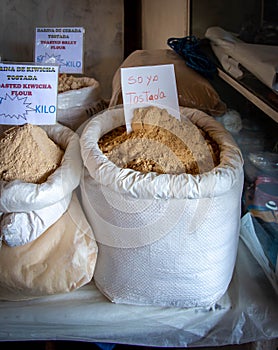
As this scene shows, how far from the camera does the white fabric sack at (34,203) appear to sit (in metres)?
0.69

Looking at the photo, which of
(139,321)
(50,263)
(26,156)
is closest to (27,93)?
(26,156)

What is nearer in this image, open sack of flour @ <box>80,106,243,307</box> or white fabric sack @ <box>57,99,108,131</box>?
open sack of flour @ <box>80,106,243,307</box>

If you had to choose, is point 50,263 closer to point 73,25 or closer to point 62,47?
point 62,47

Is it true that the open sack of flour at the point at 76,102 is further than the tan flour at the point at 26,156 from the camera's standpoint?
Yes

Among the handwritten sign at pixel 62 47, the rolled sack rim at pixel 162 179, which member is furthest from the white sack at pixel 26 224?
the handwritten sign at pixel 62 47

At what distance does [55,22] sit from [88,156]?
1.54 m

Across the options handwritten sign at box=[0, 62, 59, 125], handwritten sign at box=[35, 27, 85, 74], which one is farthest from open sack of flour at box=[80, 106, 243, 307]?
handwritten sign at box=[35, 27, 85, 74]

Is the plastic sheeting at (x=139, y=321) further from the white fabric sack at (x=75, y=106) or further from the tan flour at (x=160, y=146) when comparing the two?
the white fabric sack at (x=75, y=106)

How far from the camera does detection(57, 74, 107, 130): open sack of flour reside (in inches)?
45.4

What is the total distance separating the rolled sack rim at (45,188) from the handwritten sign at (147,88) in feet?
0.44

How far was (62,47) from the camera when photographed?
1.32m

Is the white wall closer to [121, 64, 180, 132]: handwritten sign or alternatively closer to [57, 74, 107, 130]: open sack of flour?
[57, 74, 107, 130]: open sack of flour

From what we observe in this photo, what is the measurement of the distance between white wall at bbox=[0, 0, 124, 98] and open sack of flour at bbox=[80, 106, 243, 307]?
127 centimetres

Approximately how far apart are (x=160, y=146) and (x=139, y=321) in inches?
13.4
